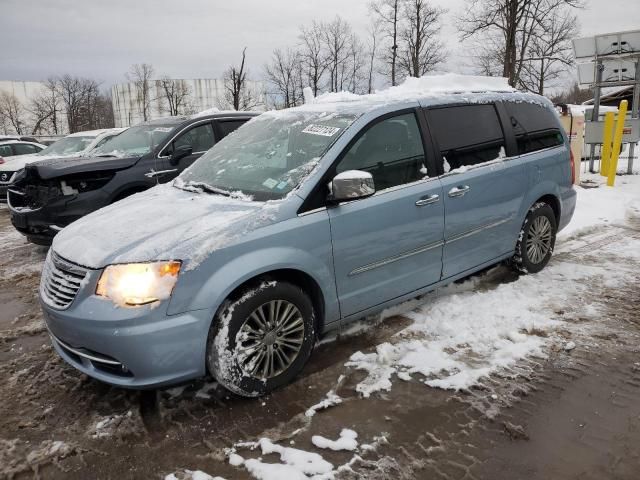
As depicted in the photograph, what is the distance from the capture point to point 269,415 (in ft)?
9.65

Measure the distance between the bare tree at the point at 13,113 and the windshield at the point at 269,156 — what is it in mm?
65715

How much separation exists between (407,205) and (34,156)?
12.3 m

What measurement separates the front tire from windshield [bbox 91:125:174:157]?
4.55 m

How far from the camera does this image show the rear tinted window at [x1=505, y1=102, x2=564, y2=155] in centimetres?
473

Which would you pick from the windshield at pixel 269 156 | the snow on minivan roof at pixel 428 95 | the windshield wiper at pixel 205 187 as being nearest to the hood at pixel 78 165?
the windshield at pixel 269 156

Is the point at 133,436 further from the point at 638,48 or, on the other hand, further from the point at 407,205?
the point at 638,48

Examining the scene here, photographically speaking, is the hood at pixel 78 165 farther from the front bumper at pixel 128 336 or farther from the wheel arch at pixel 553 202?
the wheel arch at pixel 553 202

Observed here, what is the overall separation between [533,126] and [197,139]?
444 cm

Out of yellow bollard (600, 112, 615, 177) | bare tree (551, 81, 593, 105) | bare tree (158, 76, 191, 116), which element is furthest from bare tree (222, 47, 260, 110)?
bare tree (551, 81, 593, 105)

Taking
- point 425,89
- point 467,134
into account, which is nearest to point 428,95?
point 425,89

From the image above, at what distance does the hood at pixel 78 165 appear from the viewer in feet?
19.9

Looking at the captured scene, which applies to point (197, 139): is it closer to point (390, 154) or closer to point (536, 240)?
point (390, 154)

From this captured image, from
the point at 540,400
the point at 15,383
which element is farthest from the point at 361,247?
the point at 15,383

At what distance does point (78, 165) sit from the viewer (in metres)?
6.18
